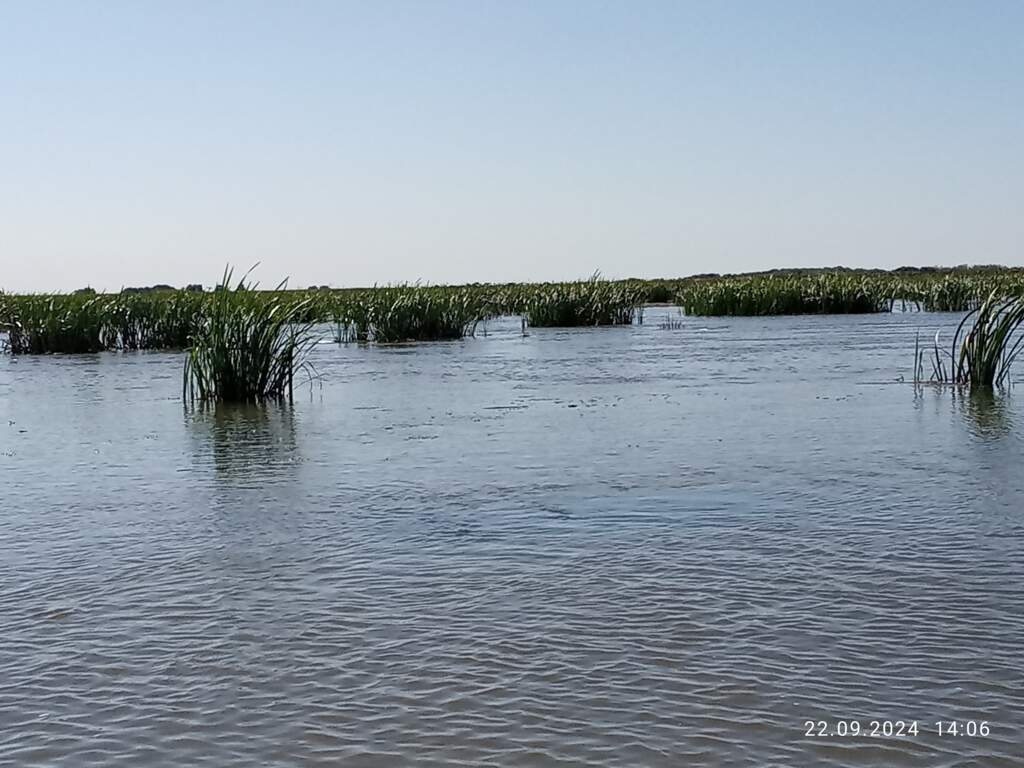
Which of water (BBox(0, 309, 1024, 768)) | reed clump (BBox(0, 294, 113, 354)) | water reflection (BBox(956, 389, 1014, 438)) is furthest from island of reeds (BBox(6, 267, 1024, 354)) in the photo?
water (BBox(0, 309, 1024, 768))

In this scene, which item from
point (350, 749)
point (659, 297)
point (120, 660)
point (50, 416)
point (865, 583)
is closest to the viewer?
point (350, 749)

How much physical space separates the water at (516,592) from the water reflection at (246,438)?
2.6 inches

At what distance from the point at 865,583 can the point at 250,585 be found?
2715 mm

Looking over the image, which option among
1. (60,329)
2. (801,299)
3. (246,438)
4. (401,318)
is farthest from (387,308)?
(246,438)

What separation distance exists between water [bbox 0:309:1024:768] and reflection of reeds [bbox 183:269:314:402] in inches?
81.2

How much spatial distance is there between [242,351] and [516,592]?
9255 mm

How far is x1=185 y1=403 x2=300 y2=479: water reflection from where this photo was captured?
9.92 m

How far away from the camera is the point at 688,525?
7078 millimetres

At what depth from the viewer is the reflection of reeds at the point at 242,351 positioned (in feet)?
45.9

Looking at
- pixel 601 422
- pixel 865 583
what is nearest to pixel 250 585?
pixel 865 583

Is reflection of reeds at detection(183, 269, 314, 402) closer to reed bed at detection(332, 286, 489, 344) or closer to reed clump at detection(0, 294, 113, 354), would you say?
reed clump at detection(0, 294, 113, 354)

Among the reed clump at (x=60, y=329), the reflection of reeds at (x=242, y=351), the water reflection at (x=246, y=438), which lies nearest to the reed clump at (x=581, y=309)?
the reed clump at (x=60, y=329)

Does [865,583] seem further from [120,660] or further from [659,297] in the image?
[659,297]

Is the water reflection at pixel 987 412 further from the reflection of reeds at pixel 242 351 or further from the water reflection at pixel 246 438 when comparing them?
the reflection of reeds at pixel 242 351
